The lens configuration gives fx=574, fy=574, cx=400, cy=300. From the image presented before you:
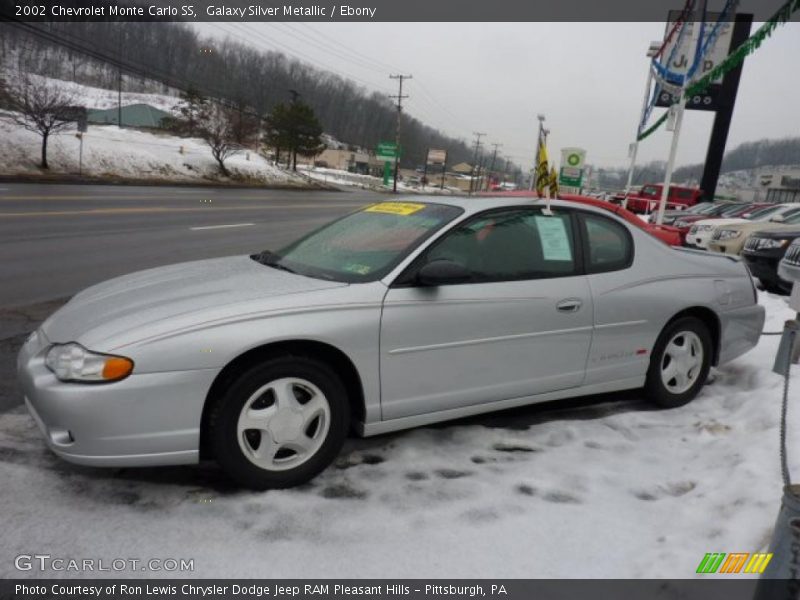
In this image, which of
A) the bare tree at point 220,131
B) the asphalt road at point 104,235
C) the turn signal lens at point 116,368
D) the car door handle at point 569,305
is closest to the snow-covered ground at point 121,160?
the bare tree at point 220,131

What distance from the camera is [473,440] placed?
342 cm

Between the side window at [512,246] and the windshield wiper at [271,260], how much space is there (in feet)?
2.91

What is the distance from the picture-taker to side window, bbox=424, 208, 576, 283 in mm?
3344

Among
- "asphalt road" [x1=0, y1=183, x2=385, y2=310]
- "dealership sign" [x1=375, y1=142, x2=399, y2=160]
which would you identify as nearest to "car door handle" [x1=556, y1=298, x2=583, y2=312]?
"asphalt road" [x1=0, y1=183, x2=385, y2=310]

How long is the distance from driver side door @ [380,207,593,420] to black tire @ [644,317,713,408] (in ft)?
2.25

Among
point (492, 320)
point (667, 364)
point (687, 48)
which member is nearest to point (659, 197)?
point (687, 48)

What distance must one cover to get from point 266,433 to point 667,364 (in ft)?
9.44

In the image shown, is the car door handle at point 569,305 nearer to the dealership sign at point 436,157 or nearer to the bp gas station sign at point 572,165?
the bp gas station sign at point 572,165

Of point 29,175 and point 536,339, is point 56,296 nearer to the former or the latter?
point 536,339

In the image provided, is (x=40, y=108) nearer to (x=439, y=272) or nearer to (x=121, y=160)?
(x=121, y=160)

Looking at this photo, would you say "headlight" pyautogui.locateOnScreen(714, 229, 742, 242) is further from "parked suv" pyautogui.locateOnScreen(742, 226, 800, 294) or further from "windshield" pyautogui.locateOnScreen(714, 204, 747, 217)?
"windshield" pyautogui.locateOnScreen(714, 204, 747, 217)

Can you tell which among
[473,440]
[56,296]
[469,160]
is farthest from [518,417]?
[469,160]

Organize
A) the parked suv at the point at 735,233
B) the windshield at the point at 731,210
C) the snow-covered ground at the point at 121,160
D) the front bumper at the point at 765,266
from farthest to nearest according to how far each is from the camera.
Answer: the snow-covered ground at the point at 121,160, the windshield at the point at 731,210, the parked suv at the point at 735,233, the front bumper at the point at 765,266

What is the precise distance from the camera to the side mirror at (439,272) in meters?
3.02
